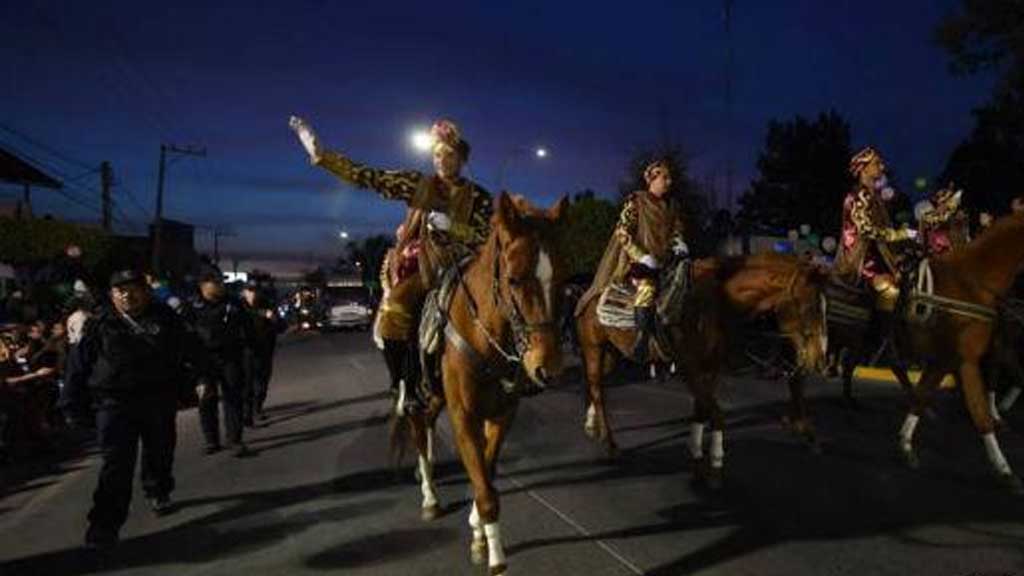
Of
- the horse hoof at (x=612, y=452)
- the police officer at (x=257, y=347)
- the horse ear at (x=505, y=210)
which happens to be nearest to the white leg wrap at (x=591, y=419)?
the horse hoof at (x=612, y=452)

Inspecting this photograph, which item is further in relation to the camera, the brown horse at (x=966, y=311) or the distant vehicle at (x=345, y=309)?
the distant vehicle at (x=345, y=309)

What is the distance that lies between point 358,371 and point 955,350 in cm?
1564

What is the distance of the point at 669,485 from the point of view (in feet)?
27.1

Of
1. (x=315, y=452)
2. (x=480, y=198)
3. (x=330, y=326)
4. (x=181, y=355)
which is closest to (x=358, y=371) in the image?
(x=315, y=452)

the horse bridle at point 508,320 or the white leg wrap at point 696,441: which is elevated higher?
the horse bridle at point 508,320

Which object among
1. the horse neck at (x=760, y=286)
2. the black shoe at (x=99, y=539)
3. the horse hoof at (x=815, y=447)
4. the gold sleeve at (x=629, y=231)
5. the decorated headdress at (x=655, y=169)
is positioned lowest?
the black shoe at (x=99, y=539)

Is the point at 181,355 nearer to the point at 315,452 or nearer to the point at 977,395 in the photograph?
the point at 315,452

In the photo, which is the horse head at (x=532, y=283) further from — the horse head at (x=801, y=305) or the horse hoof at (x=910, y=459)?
the horse hoof at (x=910, y=459)

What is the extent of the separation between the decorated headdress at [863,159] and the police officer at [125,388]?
22.3ft

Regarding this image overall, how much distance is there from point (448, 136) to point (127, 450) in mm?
3659

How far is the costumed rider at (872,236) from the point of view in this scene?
9.15 meters

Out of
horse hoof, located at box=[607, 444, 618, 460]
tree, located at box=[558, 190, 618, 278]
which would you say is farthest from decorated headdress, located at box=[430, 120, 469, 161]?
tree, located at box=[558, 190, 618, 278]

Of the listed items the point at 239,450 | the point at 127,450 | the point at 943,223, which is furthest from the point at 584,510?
the point at 943,223

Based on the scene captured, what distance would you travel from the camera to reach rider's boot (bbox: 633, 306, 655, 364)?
903 cm
